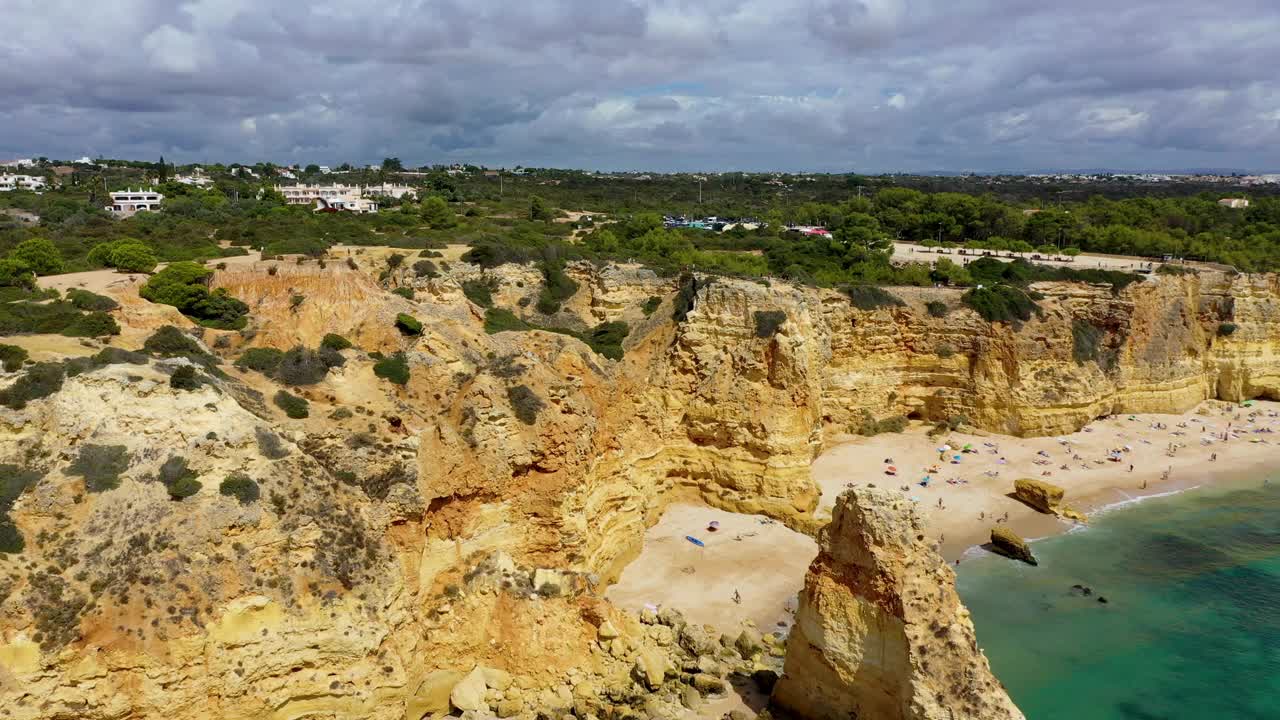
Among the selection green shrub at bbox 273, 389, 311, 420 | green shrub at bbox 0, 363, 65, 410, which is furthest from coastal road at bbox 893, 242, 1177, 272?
green shrub at bbox 0, 363, 65, 410

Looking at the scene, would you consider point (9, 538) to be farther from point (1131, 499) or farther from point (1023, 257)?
point (1023, 257)

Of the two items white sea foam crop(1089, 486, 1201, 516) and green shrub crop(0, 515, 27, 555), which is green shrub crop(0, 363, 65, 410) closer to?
green shrub crop(0, 515, 27, 555)

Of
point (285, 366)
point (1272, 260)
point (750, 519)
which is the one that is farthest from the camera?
point (1272, 260)

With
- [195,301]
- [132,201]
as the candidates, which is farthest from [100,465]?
[132,201]

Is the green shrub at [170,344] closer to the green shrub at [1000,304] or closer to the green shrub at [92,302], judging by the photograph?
the green shrub at [92,302]

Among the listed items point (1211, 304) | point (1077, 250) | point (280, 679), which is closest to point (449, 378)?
point (280, 679)

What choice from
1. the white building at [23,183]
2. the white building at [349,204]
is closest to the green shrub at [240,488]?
the white building at [349,204]

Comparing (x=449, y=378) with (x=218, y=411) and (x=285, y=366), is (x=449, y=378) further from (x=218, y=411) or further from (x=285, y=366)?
(x=218, y=411)
